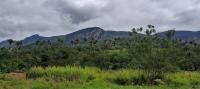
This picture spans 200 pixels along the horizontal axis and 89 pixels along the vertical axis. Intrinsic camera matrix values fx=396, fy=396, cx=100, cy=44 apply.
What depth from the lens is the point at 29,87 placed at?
65.0ft

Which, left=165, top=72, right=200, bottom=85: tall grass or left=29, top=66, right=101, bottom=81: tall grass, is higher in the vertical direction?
left=29, top=66, right=101, bottom=81: tall grass

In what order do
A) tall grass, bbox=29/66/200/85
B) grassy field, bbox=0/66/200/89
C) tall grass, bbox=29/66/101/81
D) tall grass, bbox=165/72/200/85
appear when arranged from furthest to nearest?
tall grass, bbox=29/66/101/81 < tall grass, bbox=29/66/200/85 < tall grass, bbox=165/72/200/85 < grassy field, bbox=0/66/200/89

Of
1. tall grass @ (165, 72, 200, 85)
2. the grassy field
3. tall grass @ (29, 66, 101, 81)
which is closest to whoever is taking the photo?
the grassy field

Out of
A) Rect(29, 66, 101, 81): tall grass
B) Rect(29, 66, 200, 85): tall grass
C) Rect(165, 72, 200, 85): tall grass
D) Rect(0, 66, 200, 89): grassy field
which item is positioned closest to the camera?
Rect(0, 66, 200, 89): grassy field

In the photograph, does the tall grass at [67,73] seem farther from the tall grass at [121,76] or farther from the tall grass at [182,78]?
the tall grass at [182,78]

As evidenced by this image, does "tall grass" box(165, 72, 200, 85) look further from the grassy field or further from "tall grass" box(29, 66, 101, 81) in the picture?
"tall grass" box(29, 66, 101, 81)

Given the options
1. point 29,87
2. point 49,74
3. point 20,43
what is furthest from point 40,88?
point 20,43

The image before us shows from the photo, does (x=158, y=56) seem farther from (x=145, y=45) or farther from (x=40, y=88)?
(x=40, y=88)

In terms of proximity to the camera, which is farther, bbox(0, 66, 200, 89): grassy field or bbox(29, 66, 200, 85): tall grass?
bbox(29, 66, 200, 85): tall grass

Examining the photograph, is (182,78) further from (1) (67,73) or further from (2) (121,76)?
(1) (67,73)

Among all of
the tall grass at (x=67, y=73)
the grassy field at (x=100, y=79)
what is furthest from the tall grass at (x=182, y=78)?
the tall grass at (x=67, y=73)

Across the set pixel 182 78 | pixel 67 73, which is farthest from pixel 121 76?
pixel 182 78

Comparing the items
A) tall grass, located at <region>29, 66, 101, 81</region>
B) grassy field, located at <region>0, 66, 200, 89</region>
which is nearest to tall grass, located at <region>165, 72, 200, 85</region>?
grassy field, located at <region>0, 66, 200, 89</region>

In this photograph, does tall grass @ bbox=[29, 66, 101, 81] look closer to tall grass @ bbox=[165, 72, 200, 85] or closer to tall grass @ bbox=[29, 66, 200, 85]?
tall grass @ bbox=[29, 66, 200, 85]
